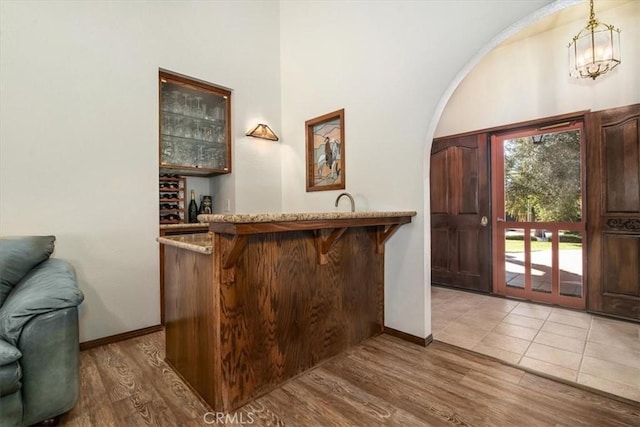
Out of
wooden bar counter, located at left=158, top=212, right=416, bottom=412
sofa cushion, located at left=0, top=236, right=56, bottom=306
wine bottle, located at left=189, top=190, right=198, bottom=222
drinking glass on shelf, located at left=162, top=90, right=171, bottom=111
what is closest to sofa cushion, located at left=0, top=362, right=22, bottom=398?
sofa cushion, located at left=0, top=236, right=56, bottom=306

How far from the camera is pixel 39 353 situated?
1.35 meters

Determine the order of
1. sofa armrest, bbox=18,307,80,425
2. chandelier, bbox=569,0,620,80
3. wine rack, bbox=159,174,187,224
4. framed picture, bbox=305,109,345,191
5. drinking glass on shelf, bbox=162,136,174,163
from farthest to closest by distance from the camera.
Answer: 1. wine rack, bbox=159,174,187,224
2. framed picture, bbox=305,109,345,191
3. drinking glass on shelf, bbox=162,136,174,163
4. chandelier, bbox=569,0,620,80
5. sofa armrest, bbox=18,307,80,425

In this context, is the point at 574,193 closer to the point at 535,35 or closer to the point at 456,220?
the point at 456,220

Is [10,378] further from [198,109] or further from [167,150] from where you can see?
[198,109]

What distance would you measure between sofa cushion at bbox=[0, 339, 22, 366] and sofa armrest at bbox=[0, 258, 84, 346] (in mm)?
27

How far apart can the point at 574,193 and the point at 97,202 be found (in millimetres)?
4501

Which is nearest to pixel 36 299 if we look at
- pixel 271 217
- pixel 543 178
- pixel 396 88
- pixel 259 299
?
pixel 259 299

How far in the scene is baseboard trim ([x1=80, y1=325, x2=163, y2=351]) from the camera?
7.48 ft

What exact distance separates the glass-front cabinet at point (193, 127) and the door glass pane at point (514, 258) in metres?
3.37

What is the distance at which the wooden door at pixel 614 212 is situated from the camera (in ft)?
8.75

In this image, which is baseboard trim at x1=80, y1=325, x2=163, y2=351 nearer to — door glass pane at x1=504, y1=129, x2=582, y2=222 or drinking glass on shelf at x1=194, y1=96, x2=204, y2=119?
drinking glass on shelf at x1=194, y1=96, x2=204, y2=119

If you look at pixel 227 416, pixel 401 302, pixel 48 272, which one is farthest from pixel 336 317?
pixel 48 272

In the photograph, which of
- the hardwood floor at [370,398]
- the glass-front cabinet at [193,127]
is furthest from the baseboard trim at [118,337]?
the glass-front cabinet at [193,127]

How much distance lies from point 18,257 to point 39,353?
790 millimetres
